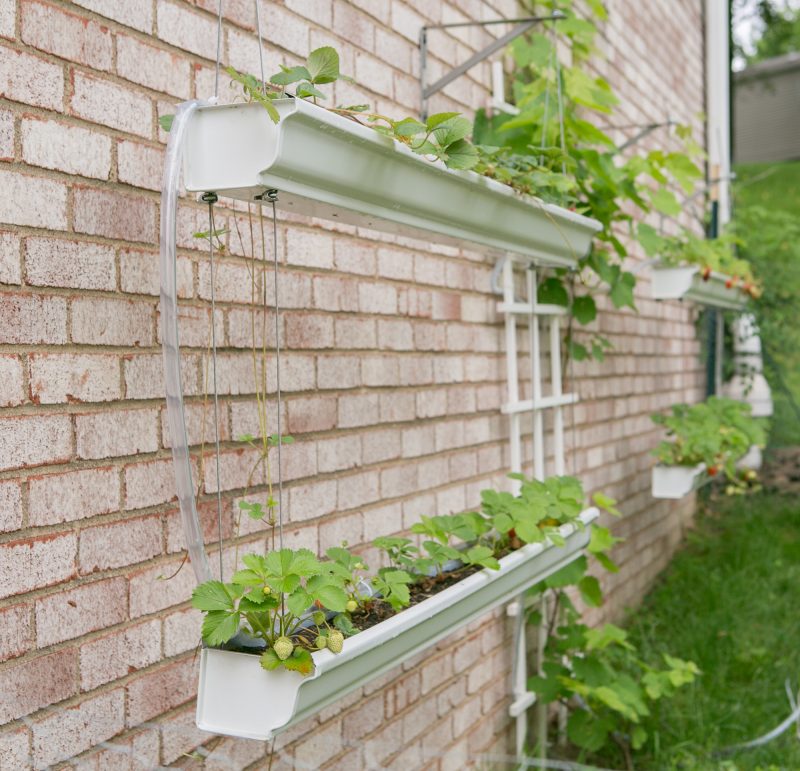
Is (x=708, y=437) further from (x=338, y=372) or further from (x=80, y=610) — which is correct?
(x=80, y=610)

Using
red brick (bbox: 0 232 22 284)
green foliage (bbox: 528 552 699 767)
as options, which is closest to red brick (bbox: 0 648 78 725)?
red brick (bbox: 0 232 22 284)

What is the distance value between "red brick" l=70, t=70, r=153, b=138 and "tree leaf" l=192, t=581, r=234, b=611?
2.21 feet

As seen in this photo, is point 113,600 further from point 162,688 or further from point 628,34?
point 628,34

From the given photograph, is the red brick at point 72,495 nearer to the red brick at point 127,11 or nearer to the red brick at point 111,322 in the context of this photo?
the red brick at point 111,322

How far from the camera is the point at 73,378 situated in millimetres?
1302

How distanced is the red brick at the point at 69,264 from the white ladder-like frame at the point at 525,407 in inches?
50.9

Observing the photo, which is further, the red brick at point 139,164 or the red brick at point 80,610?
the red brick at point 139,164

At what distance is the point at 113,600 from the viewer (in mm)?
1369

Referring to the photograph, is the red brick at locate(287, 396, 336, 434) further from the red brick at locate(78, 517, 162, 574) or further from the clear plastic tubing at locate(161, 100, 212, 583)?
the clear plastic tubing at locate(161, 100, 212, 583)

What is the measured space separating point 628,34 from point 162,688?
3446mm

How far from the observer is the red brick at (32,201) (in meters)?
1.21

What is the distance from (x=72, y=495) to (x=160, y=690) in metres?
0.36

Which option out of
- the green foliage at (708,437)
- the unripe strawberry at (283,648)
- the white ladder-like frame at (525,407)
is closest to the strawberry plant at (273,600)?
the unripe strawberry at (283,648)

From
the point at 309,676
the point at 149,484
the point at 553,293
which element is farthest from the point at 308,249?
the point at 553,293
